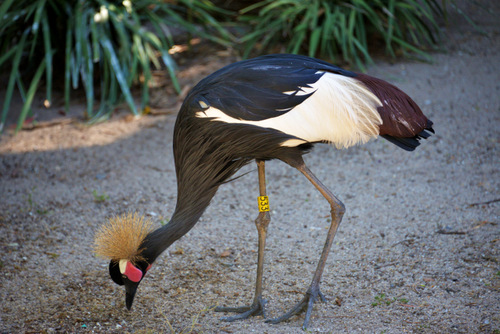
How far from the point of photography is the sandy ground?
8.27 ft

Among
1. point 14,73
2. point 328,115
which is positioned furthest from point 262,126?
point 14,73

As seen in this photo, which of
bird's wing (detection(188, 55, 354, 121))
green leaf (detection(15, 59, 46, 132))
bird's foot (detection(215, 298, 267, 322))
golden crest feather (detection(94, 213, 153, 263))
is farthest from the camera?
green leaf (detection(15, 59, 46, 132))

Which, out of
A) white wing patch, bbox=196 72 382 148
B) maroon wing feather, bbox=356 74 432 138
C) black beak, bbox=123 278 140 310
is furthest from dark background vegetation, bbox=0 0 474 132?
black beak, bbox=123 278 140 310

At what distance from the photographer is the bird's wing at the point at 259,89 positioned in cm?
226

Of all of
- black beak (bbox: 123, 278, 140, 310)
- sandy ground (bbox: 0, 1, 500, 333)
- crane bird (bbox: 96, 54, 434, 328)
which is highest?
crane bird (bbox: 96, 54, 434, 328)

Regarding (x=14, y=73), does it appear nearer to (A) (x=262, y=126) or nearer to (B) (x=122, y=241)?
(B) (x=122, y=241)

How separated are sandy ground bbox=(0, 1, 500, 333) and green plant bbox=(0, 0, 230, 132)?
0.34m

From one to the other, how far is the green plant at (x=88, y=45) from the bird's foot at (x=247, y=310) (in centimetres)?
267

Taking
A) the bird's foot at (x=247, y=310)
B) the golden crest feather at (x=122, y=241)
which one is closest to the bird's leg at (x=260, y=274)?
the bird's foot at (x=247, y=310)

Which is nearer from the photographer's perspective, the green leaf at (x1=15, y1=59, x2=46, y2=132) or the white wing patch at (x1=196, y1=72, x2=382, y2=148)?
the white wing patch at (x1=196, y1=72, x2=382, y2=148)

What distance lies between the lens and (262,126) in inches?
89.7

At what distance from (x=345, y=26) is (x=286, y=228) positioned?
91.3 inches

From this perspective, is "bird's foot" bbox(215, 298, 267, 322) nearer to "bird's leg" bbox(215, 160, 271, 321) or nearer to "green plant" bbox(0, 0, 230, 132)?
"bird's leg" bbox(215, 160, 271, 321)

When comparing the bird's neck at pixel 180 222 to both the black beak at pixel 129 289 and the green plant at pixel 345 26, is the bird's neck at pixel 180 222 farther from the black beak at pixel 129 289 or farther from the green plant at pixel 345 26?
the green plant at pixel 345 26
